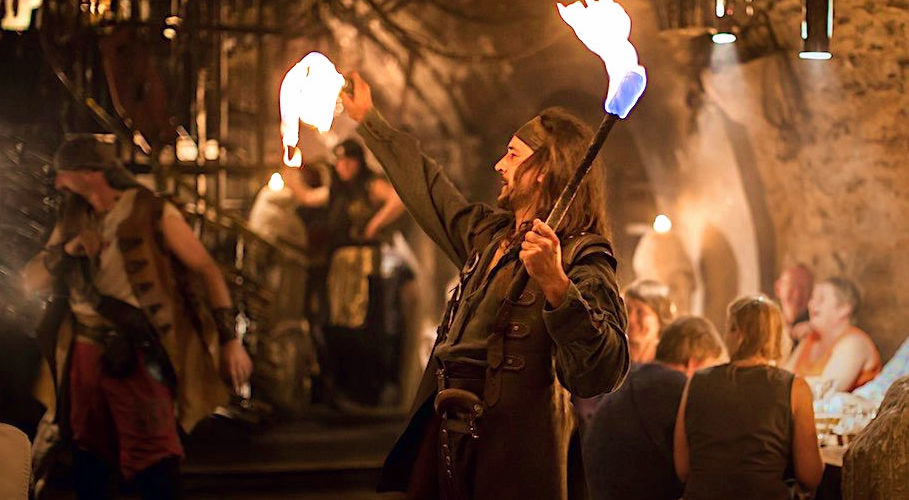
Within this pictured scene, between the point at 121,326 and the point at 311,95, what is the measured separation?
10.3 feet

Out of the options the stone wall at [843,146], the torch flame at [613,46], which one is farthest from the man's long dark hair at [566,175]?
the stone wall at [843,146]

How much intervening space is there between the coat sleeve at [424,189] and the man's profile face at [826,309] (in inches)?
171

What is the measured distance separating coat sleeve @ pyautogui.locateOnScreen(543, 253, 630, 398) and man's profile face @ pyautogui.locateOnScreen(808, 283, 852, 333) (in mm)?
4755

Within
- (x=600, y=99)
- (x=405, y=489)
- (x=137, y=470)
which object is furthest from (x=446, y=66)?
(x=405, y=489)

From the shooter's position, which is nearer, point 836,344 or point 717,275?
point 836,344

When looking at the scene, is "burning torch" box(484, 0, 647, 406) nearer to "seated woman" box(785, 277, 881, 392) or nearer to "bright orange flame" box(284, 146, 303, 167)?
"bright orange flame" box(284, 146, 303, 167)

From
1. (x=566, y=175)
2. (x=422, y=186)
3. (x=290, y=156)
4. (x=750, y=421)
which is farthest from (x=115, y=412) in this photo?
(x=566, y=175)

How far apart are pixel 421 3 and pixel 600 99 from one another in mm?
1184

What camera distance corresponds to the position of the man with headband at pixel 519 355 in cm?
362

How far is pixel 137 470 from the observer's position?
22.9 ft

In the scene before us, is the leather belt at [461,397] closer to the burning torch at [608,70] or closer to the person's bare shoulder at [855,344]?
the burning torch at [608,70]

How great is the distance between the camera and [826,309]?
8195mm

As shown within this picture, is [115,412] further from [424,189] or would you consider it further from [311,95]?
[424,189]

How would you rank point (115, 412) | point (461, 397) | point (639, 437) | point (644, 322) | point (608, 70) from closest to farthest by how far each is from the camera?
point (608, 70), point (461, 397), point (639, 437), point (644, 322), point (115, 412)
